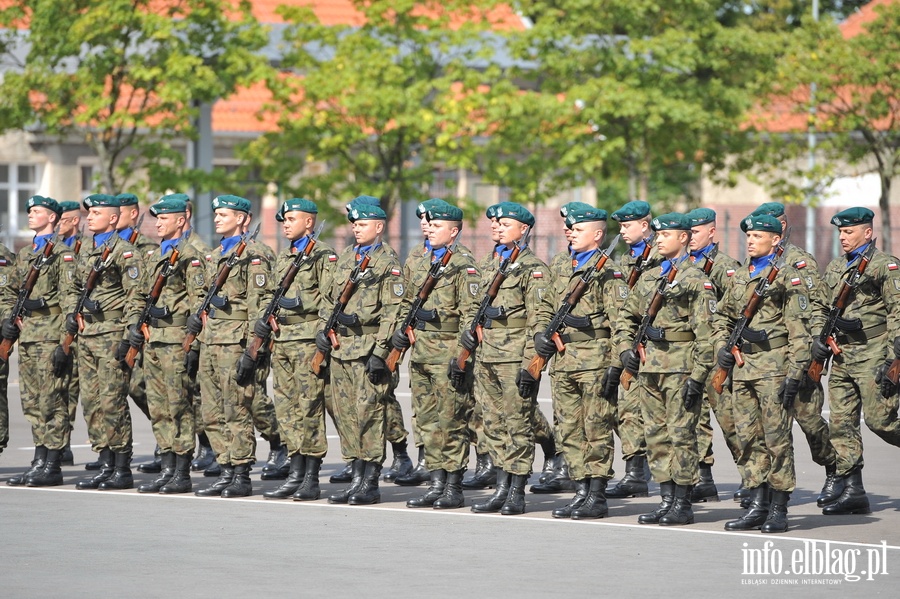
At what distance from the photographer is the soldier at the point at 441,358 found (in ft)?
35.4

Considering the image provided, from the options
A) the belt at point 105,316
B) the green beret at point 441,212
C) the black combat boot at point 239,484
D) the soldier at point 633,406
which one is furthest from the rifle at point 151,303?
the soldier at point 633,406

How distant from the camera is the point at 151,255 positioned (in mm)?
11695

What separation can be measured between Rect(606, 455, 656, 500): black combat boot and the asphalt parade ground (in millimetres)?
A: 108

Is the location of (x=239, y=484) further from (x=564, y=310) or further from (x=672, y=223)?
(x=672, y=223)

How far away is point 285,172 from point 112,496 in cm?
1660

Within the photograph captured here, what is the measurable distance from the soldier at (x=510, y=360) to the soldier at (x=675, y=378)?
0.74 meters

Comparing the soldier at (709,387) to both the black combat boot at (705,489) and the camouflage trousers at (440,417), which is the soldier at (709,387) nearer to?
the black combat boot at (705,489)

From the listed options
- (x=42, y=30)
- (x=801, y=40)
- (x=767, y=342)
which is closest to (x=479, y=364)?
(x=767, y=342)

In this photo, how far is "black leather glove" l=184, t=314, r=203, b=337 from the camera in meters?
11.3

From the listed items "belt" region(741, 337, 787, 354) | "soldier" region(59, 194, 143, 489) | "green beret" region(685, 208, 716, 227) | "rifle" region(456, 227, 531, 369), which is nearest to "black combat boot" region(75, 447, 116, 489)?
"soldier" region(59, 194, 143, 489)

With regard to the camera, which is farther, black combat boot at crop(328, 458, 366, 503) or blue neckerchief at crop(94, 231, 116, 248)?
blue neckerchief at crop(94, 231, 116, 248)

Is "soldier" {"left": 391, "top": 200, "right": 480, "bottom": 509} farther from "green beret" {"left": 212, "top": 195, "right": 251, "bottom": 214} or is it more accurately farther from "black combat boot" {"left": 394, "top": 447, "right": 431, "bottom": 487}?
"green beret" {"left": 212, "top": 195, "right": 251, "bottom": 214}

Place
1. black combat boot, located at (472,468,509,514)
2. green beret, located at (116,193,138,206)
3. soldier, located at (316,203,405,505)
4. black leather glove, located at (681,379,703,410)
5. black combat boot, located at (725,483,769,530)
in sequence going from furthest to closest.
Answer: green beret, located at (116,193,138,206) < soldier, located at (316,203,405,505) < black combat boot, located at (472,468,509,514) < black leather glove, located at (681,379,703,410) < black combat boot, located at (725,483,769,530)

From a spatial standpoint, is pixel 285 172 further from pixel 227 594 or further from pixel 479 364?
pixel 227 594
